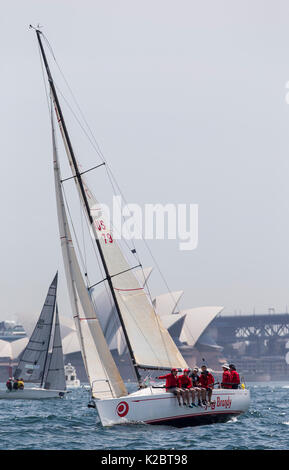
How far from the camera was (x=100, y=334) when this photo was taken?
22656 mm

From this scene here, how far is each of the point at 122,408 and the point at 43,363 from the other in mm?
33036

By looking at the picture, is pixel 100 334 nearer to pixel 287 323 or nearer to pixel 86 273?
pixel 86 273

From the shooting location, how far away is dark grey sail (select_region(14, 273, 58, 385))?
5219 cm

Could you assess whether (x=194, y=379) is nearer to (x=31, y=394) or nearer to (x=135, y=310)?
(x=135, y=310)

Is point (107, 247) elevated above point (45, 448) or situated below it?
above

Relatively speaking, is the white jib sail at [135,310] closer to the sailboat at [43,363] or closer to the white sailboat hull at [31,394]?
the sailboat at [43,363]

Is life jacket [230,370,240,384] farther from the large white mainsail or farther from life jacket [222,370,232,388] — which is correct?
the large white mainsail

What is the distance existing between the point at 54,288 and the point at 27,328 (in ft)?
251

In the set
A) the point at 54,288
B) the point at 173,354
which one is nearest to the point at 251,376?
the point at 54,288

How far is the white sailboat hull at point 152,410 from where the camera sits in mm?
20828

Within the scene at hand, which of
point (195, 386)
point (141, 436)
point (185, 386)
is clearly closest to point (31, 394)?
point (195, 386)

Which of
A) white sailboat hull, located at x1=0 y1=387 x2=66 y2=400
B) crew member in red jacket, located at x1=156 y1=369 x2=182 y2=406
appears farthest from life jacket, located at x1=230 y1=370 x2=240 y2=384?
white sailboat hull, located at x1=0 y1=387 x2=66 y2=400

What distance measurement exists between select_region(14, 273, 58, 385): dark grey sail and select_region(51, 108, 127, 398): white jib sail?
29297mm
